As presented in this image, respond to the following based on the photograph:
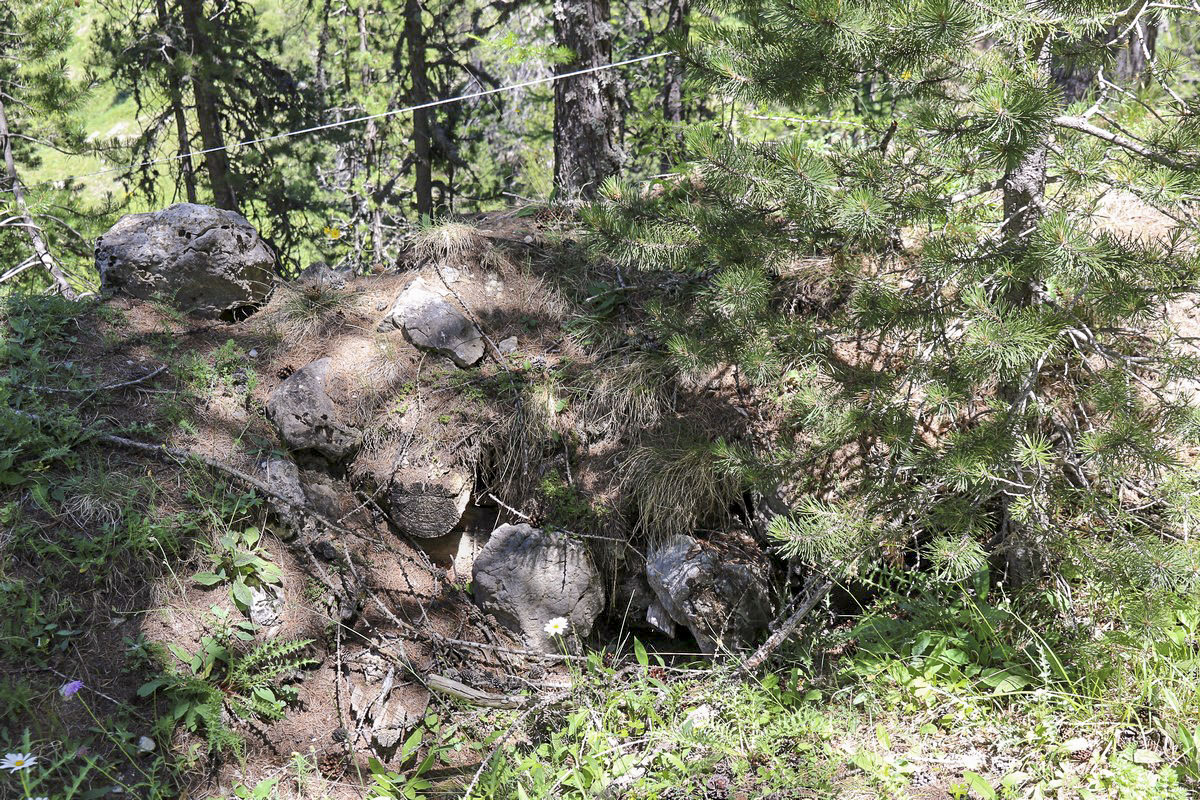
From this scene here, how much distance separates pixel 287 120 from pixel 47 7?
2.98 meters

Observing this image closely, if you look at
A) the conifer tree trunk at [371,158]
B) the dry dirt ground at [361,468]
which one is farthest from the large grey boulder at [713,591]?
the conifer tree trunk at [371,158]

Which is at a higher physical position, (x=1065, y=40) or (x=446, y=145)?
(x=1065, y=40)

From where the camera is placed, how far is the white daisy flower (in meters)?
2.49

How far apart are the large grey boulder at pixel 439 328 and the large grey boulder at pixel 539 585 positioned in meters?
1.10

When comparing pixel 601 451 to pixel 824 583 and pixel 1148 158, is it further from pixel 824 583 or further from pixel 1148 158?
pixel 1148 158

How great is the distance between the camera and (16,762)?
8.23ft

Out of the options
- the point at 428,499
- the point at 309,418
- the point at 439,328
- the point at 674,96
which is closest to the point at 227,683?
the point at 428,499

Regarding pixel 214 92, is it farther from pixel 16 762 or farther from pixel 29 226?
pixel 16 762

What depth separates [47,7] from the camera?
6.03 m

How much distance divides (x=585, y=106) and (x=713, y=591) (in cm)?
339

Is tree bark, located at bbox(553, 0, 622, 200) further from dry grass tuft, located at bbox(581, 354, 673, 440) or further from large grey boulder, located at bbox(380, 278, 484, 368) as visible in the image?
dry grass tuft, located at bbox(581, 354, 673, 440)

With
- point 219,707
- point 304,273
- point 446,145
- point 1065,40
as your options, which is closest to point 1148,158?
point 1065,40

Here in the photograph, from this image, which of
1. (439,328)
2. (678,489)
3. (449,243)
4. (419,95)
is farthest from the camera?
(419,95)

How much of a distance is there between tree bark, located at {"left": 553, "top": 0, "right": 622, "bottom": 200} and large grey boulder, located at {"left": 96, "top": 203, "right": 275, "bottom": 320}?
2.07m
